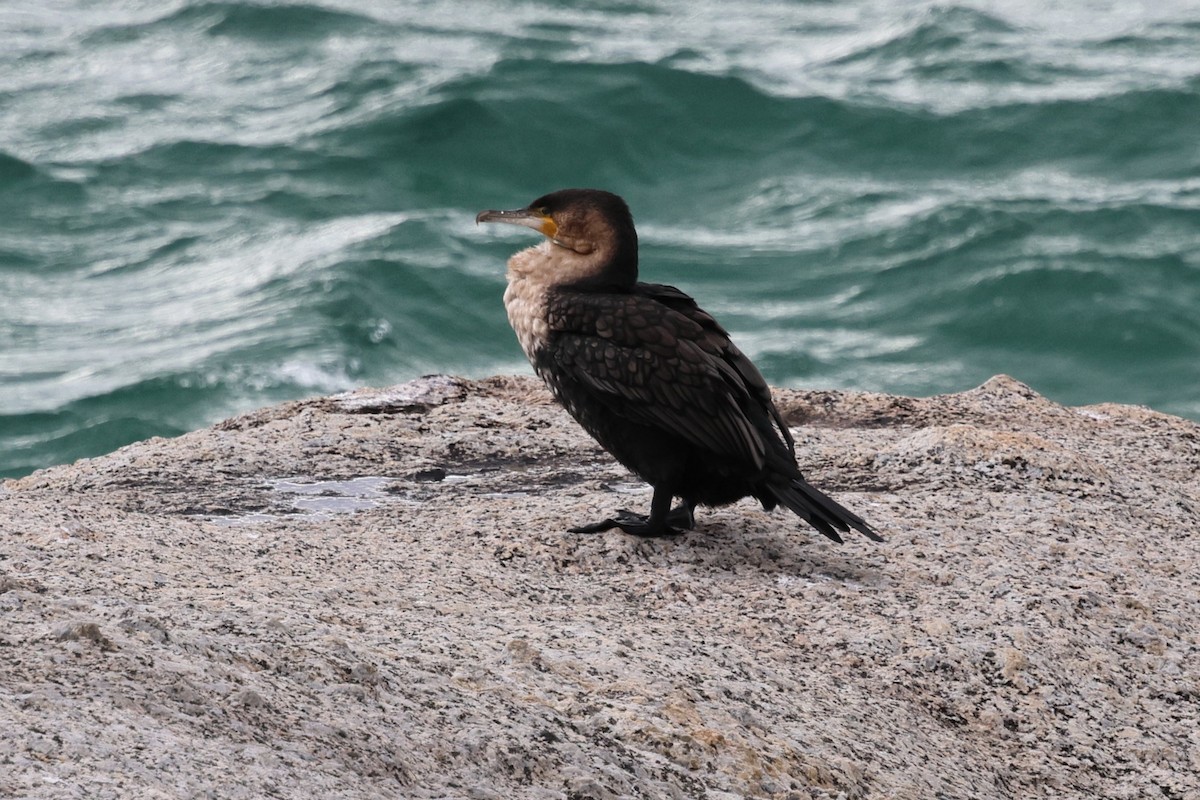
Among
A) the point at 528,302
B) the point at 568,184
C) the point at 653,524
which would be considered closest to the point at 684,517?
the point at 653,524

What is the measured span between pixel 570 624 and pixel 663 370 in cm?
97

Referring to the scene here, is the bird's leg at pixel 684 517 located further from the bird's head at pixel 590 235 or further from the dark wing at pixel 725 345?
the bird's head at pixel 590 235

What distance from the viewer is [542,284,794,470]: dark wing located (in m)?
4.28

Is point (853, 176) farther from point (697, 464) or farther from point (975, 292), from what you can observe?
point (697, 464)

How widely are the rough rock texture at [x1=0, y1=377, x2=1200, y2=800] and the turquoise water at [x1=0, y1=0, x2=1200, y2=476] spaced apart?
315 inches

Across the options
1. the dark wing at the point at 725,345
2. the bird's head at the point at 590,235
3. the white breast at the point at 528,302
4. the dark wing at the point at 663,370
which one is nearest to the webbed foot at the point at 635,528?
the dark wing at the point at 663,370

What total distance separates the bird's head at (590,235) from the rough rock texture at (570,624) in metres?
0.70

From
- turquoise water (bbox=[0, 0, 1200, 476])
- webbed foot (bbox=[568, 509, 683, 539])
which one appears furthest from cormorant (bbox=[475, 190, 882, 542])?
turquoise water (bbox=[0, 0, 1200, 476])

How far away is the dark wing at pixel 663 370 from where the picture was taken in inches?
169

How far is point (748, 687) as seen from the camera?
3334 mm

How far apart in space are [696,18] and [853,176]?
16.6ft

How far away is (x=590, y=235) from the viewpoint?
15.0ft

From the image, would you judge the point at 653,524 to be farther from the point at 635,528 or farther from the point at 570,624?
the point at 570,624

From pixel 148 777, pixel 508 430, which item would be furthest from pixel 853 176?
pixel 148 777
